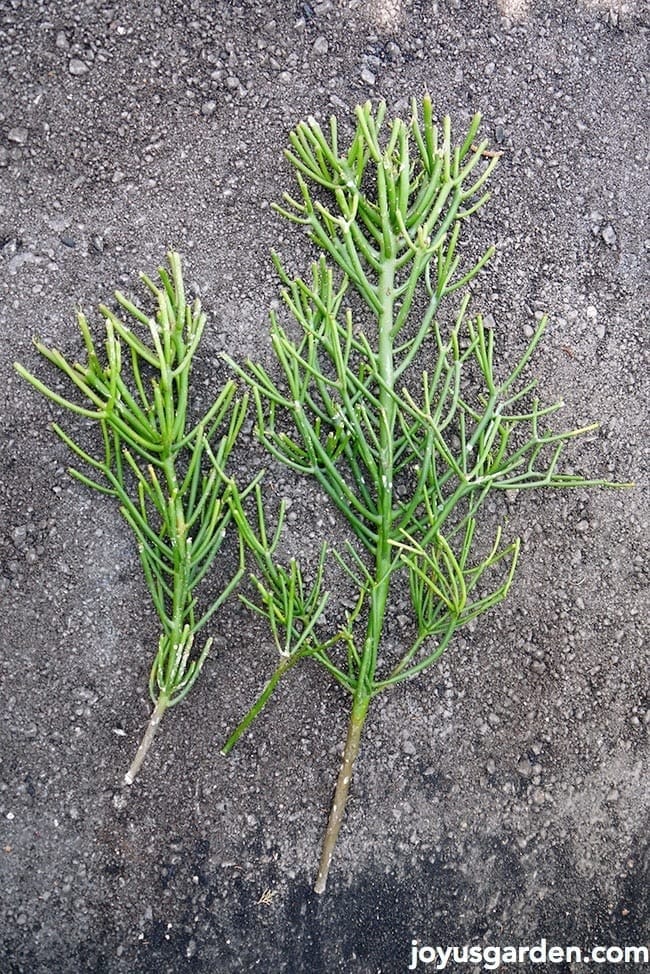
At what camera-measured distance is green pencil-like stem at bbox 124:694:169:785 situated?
140 centimetres

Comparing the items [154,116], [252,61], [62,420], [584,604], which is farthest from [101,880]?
[252,61]

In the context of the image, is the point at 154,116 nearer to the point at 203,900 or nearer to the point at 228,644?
the point at 228,644

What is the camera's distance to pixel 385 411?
140 centimetres

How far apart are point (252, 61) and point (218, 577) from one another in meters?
0.95

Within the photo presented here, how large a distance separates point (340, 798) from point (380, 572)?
1.34ft

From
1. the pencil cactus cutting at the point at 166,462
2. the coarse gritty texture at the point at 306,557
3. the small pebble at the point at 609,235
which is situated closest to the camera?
the pencil cactus cutting at the point at 166,462

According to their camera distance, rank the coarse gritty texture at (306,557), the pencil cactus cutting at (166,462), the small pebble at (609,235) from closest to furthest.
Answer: the pencil cactus cutting at (166,462) < the coarse gritty texture at (306,557) < the small pebble at (609,235)

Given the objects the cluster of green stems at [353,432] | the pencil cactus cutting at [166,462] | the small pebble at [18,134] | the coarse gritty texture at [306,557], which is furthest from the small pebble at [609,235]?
the small pebble at [18,134]

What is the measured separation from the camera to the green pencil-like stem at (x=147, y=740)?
1402 mm

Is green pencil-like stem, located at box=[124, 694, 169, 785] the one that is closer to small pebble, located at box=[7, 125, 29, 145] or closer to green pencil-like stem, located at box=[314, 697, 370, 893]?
green pencil-like stem, located at box=[314, 697, 370, 893]

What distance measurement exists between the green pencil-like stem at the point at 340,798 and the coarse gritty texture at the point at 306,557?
1.2 inches

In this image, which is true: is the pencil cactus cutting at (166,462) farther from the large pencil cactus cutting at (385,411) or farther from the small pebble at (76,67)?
the small pebble at (76,67)

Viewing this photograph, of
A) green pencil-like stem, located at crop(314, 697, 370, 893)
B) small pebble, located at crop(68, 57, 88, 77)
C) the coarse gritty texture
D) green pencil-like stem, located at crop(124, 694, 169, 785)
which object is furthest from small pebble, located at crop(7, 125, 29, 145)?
green pencil-like stem, located at crop(314, 697, 370, 893)

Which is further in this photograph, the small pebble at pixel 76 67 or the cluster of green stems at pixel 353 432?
the small pebble at pixel 76 67
